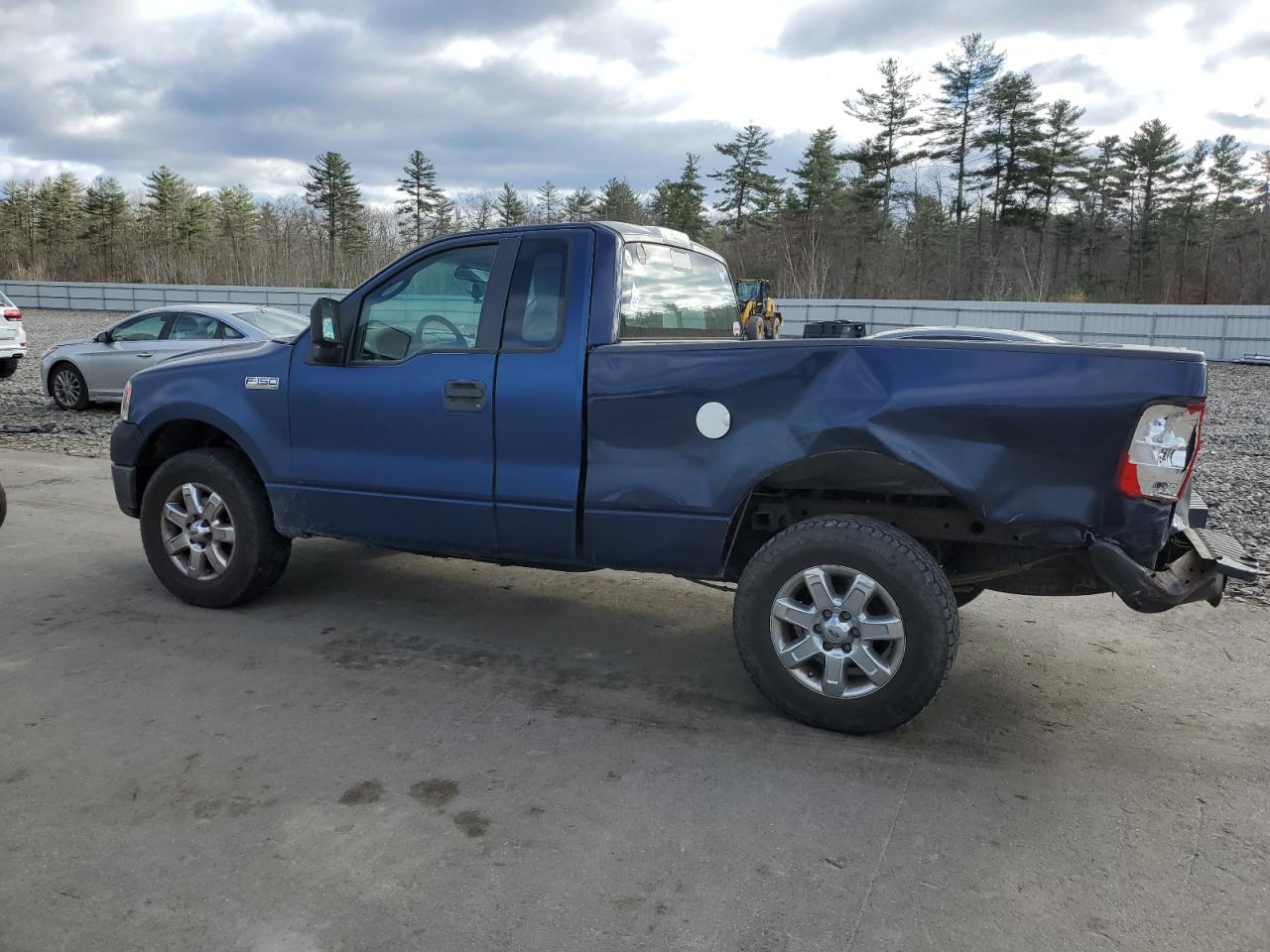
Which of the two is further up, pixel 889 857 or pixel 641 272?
pixel 641 272

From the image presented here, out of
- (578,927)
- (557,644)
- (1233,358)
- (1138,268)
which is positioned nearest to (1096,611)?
(557,644)

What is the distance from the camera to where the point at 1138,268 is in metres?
54.0

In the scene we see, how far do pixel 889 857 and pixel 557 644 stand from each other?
7.29 feet

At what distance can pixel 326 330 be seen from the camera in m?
4.82

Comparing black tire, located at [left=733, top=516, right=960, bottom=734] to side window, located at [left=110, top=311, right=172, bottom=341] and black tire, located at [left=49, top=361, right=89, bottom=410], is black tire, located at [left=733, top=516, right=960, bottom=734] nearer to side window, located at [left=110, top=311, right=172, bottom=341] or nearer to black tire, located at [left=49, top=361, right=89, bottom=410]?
side window, located at [left=110, top=311, right=172, bottom=341]

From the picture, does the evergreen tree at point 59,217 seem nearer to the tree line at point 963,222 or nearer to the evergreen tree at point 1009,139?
the tree line at point 963,222

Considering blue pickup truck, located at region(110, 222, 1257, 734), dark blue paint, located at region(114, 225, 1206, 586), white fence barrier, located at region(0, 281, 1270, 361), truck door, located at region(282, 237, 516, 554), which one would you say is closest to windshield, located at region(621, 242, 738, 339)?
blue pickup truck, located at region(110, 222, 1257, 734)

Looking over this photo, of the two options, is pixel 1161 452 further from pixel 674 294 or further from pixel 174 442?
pixel 174 442

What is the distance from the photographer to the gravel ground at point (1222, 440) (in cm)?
749

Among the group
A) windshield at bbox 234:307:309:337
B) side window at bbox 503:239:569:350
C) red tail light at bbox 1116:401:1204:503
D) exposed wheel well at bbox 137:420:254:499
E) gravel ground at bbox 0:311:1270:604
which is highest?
side window at bbox 503:239:569:350

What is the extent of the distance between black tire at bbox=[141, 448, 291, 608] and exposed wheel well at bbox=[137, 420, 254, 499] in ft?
0.77

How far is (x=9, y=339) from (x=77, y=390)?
→ 3.56m

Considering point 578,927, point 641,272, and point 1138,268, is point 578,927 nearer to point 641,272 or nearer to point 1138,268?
point 641,272

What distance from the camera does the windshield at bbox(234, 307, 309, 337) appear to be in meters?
12.5
